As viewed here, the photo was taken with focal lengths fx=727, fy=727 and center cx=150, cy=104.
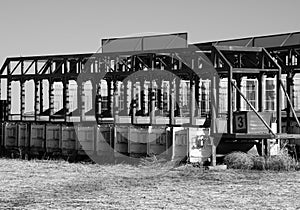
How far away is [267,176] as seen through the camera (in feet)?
70.6

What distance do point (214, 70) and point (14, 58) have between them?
12.6 m

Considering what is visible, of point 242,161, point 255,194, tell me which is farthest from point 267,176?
point 255,194

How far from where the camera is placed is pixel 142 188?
61.3ft

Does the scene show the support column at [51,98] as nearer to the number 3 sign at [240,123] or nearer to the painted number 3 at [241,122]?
the number 3 sign at [240,123]

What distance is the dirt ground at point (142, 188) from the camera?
1571 cm

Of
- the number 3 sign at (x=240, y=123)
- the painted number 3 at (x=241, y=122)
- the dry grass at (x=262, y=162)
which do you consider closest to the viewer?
the dry grass at (x=262, y=162)

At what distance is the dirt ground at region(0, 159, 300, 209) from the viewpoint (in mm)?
15711

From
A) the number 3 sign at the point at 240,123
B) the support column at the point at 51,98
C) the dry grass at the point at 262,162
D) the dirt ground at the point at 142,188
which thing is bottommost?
the dirt ground at the point at 142,188

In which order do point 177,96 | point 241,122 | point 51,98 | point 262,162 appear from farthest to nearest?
point 177,96
point 51,98
point 241,122
point 262,162

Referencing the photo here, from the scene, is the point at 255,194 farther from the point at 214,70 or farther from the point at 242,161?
the point at 214,70

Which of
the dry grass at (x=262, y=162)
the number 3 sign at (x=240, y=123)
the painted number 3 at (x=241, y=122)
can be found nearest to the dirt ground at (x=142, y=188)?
the dry grass at (x=262, y=162)

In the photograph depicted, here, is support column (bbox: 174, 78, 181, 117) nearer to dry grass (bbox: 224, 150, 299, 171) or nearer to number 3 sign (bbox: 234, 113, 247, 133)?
number 3 sign (bbox: 234, 113, 247, 133)

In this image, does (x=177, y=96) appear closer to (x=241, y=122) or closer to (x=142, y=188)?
(x=241, y=122)

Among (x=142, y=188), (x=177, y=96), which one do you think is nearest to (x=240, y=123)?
(x=142, y=188)
